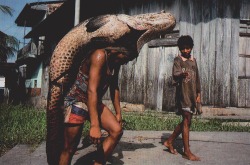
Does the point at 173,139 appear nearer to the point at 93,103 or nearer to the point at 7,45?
the point at 93,103

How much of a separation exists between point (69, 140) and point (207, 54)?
22.4 feet

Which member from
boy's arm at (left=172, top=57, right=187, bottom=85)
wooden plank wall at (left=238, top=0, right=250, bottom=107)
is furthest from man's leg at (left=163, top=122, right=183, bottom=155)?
wooden plank wall at (left=238, top=0, right=250, bottom=107)

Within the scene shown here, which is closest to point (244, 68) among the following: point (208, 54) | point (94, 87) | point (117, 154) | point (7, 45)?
point (208, 54)

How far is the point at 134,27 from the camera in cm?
318

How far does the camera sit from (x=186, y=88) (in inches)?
161

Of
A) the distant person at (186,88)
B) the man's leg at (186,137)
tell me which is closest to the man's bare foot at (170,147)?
the distant person at (186,88)

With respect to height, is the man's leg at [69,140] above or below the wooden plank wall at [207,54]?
below

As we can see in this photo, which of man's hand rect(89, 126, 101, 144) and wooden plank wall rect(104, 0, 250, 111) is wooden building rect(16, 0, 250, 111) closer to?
wooden plank wall rect(104, 0, 250, 111)

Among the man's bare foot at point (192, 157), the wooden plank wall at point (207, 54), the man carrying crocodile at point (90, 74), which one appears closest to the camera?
the man carrying crocodile at point (90, 74)

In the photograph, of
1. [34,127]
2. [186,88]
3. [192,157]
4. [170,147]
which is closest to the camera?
[192,157]

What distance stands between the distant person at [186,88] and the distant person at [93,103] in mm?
1339

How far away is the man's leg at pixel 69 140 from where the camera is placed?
279 centimetres

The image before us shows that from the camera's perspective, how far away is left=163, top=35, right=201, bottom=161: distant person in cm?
400

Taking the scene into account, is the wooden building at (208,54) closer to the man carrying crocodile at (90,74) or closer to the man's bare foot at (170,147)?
the man's bare foot at (170,147)
